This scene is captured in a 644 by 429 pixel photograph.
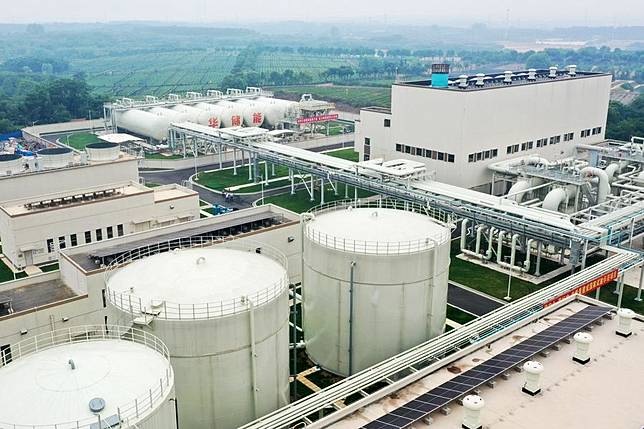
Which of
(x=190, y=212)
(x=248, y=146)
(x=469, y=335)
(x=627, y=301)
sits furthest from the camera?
(x=248, y=146)

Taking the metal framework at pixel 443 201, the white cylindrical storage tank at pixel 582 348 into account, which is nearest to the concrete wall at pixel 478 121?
the metal framework at pixel 443 201

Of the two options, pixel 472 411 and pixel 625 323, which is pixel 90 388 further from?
pixel 625 323

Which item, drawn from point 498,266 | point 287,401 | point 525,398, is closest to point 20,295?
point 287,401

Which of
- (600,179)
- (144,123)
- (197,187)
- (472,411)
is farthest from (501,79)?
(472,411)

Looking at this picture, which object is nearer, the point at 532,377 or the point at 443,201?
the point at 532,377

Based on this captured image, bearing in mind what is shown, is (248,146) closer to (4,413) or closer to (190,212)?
(190,212)

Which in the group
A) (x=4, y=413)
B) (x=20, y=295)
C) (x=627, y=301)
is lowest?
(x=627, y=301)

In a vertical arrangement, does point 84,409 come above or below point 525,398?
above
